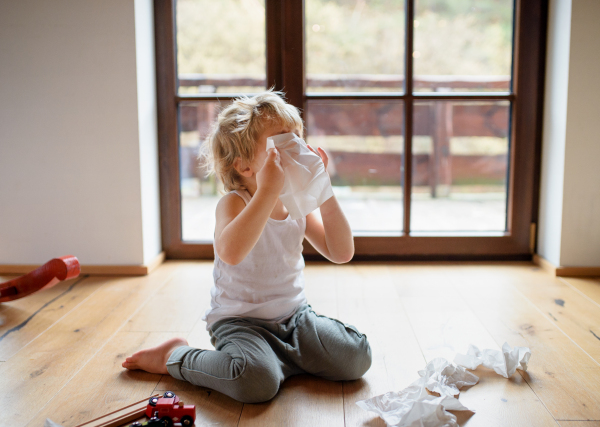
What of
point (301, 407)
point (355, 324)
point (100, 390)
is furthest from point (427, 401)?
point (100, 390)

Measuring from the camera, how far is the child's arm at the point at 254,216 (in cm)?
107

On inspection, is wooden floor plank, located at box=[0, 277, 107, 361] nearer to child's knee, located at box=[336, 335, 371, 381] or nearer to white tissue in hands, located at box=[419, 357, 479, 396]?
child's knee, located at box=[336, 335, 371, 381]

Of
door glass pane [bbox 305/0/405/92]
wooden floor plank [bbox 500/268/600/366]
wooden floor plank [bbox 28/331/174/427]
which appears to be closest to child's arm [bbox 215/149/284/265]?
wooden floor plank [bbox 28/331/174/427]

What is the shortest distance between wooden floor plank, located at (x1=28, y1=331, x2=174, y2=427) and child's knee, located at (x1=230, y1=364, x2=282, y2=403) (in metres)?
0.19

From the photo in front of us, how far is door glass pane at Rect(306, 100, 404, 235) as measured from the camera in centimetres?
211

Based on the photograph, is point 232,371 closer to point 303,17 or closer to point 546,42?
point 303,17

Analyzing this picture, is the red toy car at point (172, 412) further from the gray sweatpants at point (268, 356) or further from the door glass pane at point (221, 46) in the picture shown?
the door glass pane at point (221, 46)

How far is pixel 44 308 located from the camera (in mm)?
1603

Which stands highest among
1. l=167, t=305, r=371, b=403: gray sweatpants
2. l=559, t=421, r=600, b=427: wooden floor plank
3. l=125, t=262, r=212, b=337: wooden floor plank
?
l=167, t=305, r=371, b=403: gray sweatpants

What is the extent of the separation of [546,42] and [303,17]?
90cm

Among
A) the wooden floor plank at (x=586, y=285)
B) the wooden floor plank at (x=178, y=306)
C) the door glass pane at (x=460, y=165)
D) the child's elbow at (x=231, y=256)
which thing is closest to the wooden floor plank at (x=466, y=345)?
the door glass pane at (x=460, y=165)

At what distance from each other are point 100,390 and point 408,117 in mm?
1452

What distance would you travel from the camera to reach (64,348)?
1319 millimetres

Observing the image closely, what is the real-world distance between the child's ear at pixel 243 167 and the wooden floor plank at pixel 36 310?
0.69 metres
